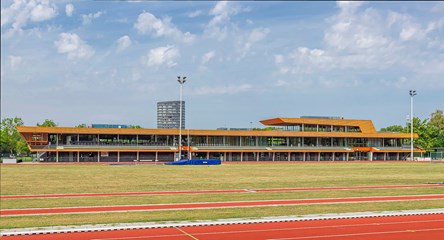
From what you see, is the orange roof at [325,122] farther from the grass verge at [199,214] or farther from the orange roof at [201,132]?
the grass verge at [199,214]

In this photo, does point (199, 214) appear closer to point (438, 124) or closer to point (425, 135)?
point (425, 135)

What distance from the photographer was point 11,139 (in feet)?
399

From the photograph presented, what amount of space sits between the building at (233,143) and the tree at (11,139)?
32.5 meters

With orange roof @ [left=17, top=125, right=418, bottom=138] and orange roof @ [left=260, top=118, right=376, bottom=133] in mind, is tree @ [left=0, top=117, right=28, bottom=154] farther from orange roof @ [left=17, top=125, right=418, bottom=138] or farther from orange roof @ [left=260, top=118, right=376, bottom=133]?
orange roof @ [left=260, top=118, right=376, bottom=133]

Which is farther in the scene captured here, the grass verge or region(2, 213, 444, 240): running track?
the grass verge

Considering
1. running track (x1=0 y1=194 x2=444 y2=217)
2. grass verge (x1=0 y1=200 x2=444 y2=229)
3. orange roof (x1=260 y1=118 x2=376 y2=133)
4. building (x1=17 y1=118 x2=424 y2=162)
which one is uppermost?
orange roof (x1=260 y1=118 x2=376 y2=133)

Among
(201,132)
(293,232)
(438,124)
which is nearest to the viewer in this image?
(293,232)

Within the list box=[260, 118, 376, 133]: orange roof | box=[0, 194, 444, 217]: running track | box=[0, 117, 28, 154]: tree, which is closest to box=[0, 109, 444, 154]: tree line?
box=[0, 117, 28, 154]: tree

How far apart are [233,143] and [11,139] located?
53.0m

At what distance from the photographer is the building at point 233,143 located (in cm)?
8994

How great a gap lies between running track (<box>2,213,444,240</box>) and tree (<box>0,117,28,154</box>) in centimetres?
10779

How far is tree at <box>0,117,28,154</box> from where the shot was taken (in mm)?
119500

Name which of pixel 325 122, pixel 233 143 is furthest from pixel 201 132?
pixel 325 122

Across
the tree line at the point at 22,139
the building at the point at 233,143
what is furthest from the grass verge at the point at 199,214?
the tree line at the point at 22,139
